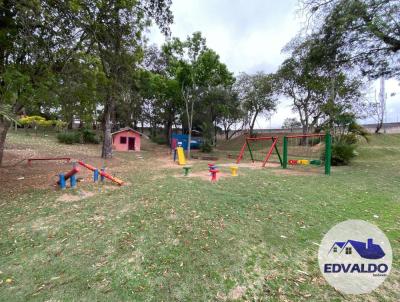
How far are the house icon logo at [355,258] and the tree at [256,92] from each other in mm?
25192

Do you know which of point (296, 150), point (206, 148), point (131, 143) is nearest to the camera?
point (296, 150)

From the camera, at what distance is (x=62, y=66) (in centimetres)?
727

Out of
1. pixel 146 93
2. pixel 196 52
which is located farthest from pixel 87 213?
pixel 146 93

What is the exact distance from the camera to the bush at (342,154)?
1227 centimetres

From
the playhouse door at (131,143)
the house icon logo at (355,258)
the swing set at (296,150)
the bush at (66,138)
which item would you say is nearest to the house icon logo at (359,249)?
the house icon logo at (355,258)

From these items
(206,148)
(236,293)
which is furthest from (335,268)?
(206,148)

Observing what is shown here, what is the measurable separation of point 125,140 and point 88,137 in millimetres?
4331

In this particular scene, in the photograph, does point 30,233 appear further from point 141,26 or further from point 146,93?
point 146,93

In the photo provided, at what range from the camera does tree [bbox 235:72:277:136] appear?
2691cm

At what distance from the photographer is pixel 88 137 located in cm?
2316

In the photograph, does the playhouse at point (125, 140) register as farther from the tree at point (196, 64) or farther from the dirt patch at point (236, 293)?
the dirt patch at point (236, 293)

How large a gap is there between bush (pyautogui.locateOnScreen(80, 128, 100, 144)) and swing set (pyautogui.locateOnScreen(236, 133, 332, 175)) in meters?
15.9

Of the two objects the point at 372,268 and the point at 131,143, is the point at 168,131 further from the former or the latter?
the point at 372,268

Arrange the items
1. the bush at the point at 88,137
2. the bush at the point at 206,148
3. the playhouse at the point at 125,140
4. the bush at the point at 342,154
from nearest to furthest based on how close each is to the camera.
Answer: the bush at the point at 342,154, the playhouse at the point at 125,140, the bush at the point at 88,137, the bush at the point at 206,148
